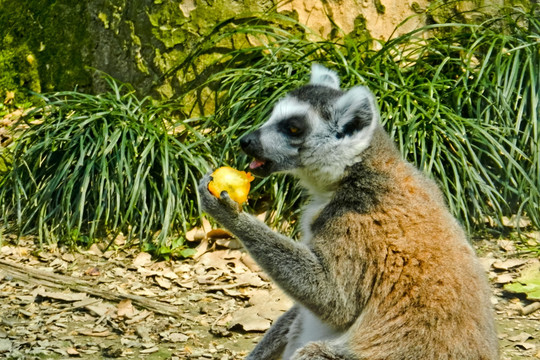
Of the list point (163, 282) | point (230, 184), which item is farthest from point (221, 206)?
point (163, 282)

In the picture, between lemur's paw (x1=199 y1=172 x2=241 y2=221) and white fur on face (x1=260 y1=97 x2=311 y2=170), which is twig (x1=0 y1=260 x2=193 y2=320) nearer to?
lemur's paw (x1=199 y1=172 x2=241 y2=221)

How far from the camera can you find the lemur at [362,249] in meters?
4.19

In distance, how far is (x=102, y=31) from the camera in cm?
884

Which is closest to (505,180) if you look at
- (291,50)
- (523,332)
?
(523,332)

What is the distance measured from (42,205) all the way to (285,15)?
10.8 feet

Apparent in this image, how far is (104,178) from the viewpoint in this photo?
7.32 meters

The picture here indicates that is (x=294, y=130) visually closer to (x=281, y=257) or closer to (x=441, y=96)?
(x=281, y=257)

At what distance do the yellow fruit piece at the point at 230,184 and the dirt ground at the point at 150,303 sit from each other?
165 cm

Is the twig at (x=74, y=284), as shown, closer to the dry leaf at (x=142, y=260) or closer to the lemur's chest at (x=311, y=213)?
the dry leaf at (x=142, y=260)

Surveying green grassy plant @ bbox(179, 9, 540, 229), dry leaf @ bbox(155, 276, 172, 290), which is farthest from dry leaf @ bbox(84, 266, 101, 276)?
green grassy plant @ bbox(179, 9, 540, 229)

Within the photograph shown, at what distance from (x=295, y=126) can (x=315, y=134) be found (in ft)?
0.46

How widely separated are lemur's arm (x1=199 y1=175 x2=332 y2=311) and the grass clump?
9.07 ft

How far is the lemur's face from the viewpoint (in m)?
4.63

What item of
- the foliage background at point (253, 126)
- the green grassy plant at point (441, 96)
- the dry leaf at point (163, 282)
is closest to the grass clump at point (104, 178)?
the foliage background at point (253, 126)
